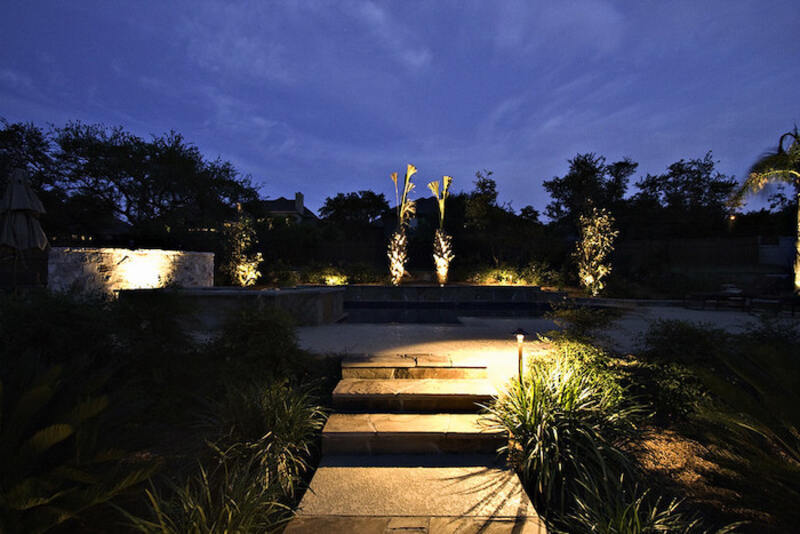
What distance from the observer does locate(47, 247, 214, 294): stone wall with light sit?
814cm

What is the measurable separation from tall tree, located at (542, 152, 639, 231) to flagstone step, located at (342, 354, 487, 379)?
54.5 feet

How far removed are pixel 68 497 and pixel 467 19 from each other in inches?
1046

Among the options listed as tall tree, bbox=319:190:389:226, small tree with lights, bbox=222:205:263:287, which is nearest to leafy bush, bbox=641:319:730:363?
small tree with lights, bbox=222:205:263:287

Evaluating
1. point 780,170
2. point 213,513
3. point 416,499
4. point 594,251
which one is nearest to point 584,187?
point 594,251

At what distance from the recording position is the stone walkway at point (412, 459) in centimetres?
196

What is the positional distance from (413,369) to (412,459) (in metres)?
1.21

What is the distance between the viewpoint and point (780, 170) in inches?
389

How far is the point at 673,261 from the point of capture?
15.4m

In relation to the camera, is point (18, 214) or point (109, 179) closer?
point (18, 214)

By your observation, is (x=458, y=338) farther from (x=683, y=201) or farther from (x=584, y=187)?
(x=683, y=201)

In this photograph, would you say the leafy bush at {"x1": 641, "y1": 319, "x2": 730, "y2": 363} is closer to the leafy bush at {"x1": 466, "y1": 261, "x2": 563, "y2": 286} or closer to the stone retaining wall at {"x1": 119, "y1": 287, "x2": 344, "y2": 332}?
the stone retaining wall at {"x1": 119, "y1": 287, "x2": 344, "y2": 332}

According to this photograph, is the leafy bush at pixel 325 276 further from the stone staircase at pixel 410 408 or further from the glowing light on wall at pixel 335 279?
the stone staircase at pixel 410 408

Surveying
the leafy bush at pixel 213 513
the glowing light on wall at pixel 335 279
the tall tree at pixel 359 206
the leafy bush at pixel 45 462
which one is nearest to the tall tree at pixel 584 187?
the glowing light on wall at pixel 335 279

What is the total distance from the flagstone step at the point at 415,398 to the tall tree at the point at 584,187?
56.2ft
